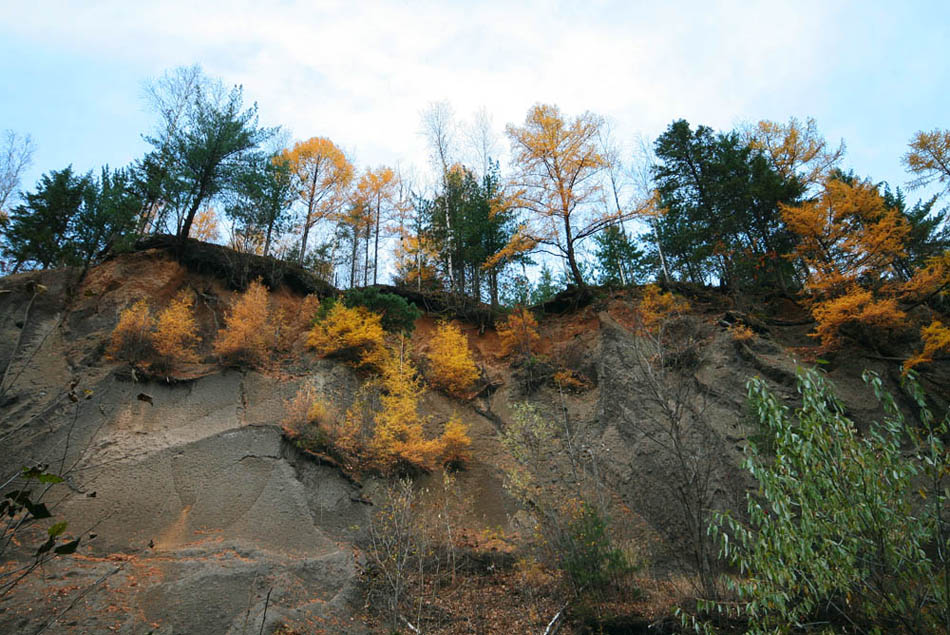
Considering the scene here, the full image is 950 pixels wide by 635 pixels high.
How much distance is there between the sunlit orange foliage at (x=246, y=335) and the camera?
1800 centimetres

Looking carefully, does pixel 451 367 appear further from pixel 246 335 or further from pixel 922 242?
pixel 922 242

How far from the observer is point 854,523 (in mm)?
5750

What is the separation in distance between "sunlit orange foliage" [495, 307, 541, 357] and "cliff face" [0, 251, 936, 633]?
140 centimetres

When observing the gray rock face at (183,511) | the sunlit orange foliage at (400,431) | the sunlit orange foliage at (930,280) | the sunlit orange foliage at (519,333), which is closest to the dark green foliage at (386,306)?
the sunlit orange foliage at (400,431)

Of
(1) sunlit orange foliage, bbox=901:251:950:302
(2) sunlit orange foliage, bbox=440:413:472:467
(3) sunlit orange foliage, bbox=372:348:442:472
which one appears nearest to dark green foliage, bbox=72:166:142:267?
(3) sunlit orange foliage, bbox=372:348:442:472

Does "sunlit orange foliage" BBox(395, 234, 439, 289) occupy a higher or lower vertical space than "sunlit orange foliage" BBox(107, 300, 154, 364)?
higher

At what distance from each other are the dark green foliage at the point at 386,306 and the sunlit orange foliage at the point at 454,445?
203 inches

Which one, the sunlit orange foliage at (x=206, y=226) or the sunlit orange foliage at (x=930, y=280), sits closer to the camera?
the sunlit orange foliage at (x=930, y=280)

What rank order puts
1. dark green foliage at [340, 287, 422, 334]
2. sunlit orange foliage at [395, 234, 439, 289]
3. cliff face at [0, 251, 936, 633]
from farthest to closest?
sunlit orange foliage at [395, 234, 439, 289]
dark green foliage at [340, 287, 422, 334]
cliff face at [0, 251, 936, 633]

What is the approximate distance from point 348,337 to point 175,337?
5.68 metres

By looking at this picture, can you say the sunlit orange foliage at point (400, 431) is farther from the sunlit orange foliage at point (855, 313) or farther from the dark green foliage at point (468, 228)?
the sunlit orange foliage at point (855, 313)

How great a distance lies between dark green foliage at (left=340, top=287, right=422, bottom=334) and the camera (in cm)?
2106

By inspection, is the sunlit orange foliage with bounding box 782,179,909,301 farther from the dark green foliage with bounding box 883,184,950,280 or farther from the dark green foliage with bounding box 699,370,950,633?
the dark green foliage with bounding box 699,370,950,633

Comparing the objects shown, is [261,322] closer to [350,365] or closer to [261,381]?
[261,381]
